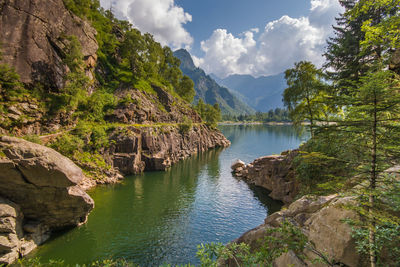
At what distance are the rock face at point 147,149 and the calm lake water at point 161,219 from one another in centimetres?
412

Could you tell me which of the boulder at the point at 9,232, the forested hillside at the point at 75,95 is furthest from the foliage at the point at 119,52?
the boulder at the point at 9,232

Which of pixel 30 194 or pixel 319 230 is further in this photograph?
pixel 30 194

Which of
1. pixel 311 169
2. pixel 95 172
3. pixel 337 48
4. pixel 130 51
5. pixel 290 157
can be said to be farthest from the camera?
pixel 130 51

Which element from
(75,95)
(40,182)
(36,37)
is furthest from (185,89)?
(40,182)

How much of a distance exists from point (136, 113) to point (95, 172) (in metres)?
22.8

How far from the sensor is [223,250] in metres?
6.42

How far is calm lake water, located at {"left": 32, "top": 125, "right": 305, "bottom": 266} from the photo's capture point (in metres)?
18.1

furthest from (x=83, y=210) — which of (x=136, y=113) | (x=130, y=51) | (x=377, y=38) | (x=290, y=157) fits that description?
(x=130, y=51)

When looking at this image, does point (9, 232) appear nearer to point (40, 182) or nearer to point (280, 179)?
point (40, 182)

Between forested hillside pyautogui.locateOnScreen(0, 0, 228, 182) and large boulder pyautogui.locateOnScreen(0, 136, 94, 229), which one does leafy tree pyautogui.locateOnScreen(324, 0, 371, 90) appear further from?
forested hillside pyautogui.locateOnScreen(0, 0, 228, 182)

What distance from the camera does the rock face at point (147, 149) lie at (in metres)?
42.3

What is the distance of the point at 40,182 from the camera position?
17094 mm

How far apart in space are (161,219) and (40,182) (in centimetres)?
1415

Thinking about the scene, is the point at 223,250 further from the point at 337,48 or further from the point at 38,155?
the point at 337,48
